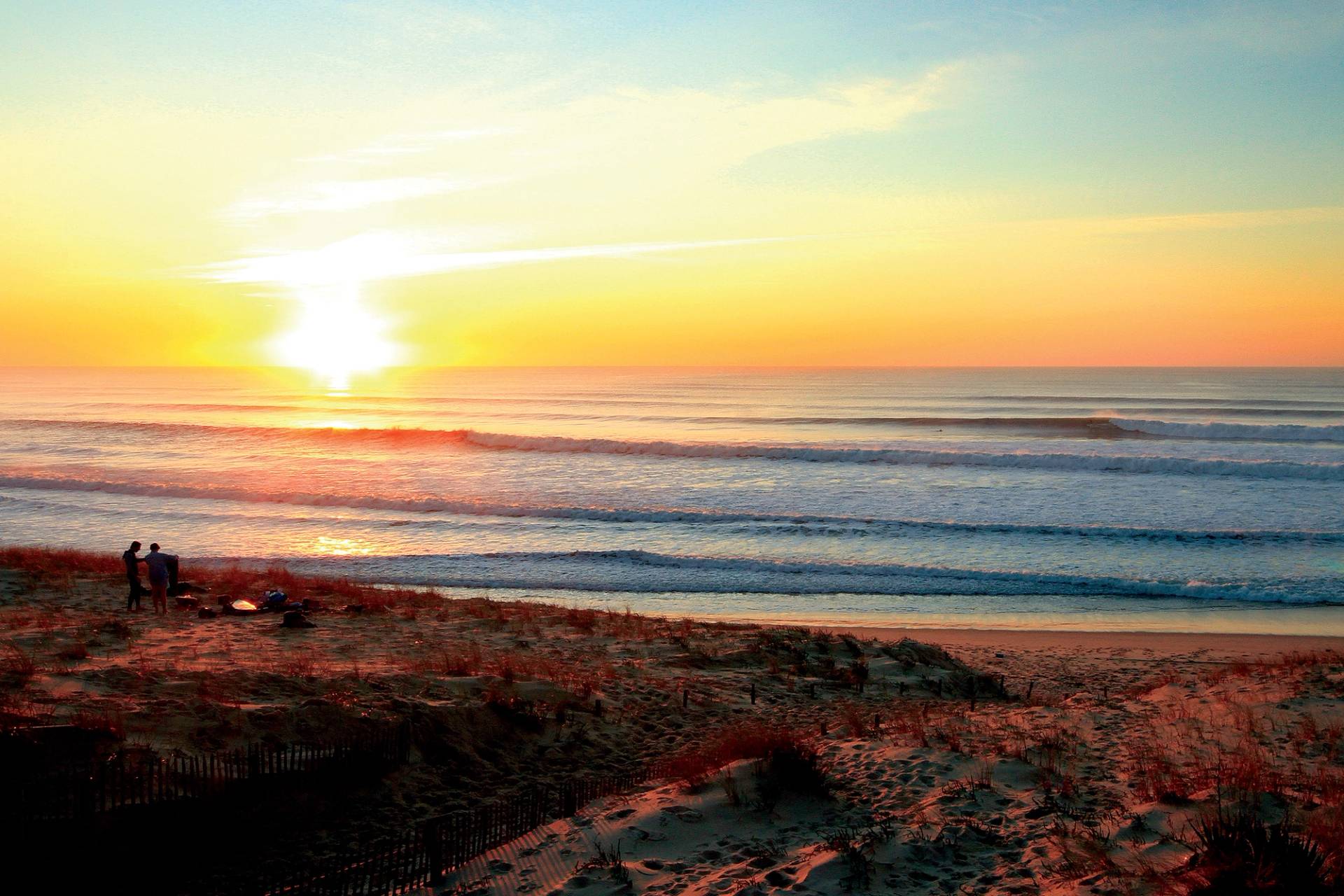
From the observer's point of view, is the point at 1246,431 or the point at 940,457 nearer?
the point at 940,457

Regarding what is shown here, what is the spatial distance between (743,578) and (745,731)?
12.3m

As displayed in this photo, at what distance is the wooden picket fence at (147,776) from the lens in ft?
21.2

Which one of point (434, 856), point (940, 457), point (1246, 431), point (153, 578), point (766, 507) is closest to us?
point (434, 856)

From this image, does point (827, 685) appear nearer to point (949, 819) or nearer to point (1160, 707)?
point (1160, 707)

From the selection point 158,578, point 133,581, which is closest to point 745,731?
point 158,578

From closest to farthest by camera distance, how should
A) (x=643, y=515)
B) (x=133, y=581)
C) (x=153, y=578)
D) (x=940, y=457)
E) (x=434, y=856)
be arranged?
(x=434, y=856) → (x=133, y=581) → (x=153, y=578) → (x=643, y=515) → (x=940, y=457)

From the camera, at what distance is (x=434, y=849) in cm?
673

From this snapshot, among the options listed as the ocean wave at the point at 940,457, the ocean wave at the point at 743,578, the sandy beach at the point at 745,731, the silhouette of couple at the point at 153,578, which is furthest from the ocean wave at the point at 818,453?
the silhouette of couple at the point at 153,578

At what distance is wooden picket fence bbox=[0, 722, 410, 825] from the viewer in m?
6.46

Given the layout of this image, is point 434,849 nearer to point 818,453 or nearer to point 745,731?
point 745,731

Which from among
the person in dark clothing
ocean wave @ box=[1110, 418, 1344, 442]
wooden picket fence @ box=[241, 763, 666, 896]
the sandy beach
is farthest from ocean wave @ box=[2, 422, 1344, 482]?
wooden picket fence @ box=[241, 763, 666, 896]

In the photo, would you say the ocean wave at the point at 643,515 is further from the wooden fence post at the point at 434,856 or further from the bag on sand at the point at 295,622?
the wooden fence post at the point at 434,856

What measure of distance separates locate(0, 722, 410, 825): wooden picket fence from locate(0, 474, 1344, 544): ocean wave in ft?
68.9

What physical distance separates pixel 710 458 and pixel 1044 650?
30393 mm
